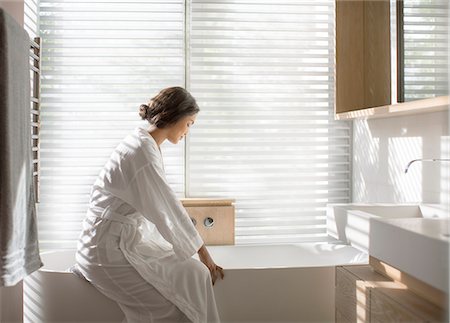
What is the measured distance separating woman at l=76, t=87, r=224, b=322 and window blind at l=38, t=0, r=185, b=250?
90 centimetres

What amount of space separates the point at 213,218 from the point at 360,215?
1148mm

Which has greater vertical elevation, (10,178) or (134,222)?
(10,178)

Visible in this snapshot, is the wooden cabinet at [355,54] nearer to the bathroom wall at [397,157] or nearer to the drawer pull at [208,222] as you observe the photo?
the bathroom wall at [397,157]

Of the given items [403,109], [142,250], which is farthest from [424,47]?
[142,250]

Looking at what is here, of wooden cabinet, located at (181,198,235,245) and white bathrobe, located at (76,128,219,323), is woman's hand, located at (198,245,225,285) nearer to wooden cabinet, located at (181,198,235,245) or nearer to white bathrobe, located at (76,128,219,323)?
white bathrobe, located at (76,128,219,323)

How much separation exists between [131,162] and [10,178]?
51 centimetres

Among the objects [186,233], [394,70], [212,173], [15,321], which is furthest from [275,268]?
[15,321]

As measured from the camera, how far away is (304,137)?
3.54 m

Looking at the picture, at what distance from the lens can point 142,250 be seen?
2494mm

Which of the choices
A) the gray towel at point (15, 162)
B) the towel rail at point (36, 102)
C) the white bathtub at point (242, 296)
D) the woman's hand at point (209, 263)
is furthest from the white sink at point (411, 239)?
the towel rail at point (36, 102)

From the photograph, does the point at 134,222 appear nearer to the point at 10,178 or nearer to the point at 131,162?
the point at 131,162

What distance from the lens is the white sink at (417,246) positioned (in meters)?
1.46

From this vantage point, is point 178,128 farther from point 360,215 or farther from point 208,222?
point 360,215

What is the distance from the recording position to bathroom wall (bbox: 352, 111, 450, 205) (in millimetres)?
2654
